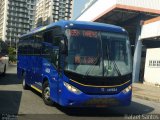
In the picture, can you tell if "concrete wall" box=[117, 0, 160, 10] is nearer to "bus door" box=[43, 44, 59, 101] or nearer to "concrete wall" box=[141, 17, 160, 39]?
"concrete wall" box=[141, 17, 160, 39]

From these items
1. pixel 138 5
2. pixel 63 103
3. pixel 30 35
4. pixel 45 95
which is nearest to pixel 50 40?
pixel 45 95

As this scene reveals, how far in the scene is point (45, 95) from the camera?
12.7 metres

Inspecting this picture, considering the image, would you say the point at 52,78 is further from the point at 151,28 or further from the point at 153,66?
the point at 151,28

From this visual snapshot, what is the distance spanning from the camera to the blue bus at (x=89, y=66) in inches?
418

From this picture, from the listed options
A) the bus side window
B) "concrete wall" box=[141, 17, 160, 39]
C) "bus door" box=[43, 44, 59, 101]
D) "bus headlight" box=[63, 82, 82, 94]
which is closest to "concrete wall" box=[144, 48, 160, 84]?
"concrete wall" box=[141, 17, 160, 39]

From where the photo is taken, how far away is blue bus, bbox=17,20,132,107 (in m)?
10.6

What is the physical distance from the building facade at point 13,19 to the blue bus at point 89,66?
13355cm

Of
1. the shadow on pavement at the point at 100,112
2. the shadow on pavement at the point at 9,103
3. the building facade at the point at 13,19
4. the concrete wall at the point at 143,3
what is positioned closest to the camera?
the shadow on pavement at the point at 9,103

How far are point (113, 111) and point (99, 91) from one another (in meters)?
1.97

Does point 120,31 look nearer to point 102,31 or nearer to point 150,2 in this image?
point 102,31

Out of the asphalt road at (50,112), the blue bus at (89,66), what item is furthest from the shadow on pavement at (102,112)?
the blue bus at (89,66)

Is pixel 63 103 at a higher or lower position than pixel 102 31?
lower

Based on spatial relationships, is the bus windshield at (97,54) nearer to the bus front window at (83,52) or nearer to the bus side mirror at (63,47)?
the bus front window at (83,52)

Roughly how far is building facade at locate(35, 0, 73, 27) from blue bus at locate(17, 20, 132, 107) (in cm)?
15164
